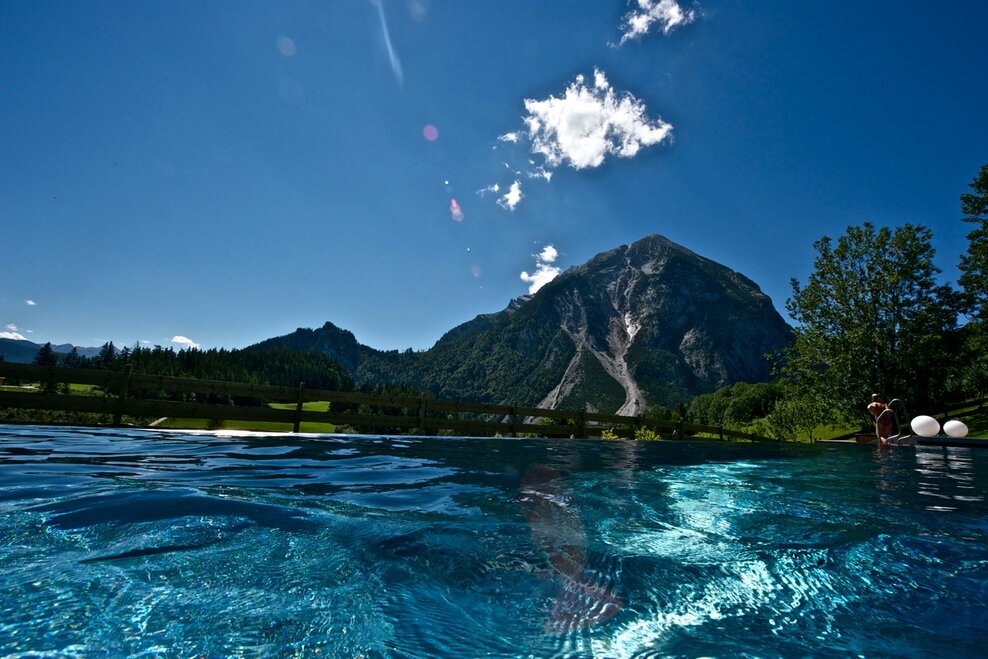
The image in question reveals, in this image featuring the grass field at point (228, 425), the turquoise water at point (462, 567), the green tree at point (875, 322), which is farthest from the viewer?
the green tree at point (875, 322)

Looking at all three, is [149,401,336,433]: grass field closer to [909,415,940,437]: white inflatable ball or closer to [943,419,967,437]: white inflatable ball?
[909,415,940,437]: white inflatable ball

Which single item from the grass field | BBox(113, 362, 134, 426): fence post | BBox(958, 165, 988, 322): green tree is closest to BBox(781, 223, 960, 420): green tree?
BBox(958, 165, 988, 322): green tree

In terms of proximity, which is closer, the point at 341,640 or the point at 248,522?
the point at 341,640

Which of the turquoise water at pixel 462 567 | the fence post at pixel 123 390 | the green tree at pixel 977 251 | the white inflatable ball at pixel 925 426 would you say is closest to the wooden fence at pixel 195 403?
the fence post at pixel 123 390

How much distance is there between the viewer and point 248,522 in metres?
3.46

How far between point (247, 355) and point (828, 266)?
136m

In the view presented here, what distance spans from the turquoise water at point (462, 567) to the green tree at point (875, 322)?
23.9m

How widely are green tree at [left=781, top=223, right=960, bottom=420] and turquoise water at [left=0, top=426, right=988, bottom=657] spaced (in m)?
23.9

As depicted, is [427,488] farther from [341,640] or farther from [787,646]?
[787,646]

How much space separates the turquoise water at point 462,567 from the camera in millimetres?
2012

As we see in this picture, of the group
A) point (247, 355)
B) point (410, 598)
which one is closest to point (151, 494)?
point (410, 598)

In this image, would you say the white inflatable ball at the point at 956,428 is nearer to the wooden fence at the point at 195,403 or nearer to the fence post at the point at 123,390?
the wooden fence at the point at 195,403

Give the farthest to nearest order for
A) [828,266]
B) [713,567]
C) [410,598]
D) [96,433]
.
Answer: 1. [828,266]
2. [96,433]
3. [713,567]
4. [410,598]

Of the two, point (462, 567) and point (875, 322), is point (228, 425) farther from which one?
point (875, 322)
